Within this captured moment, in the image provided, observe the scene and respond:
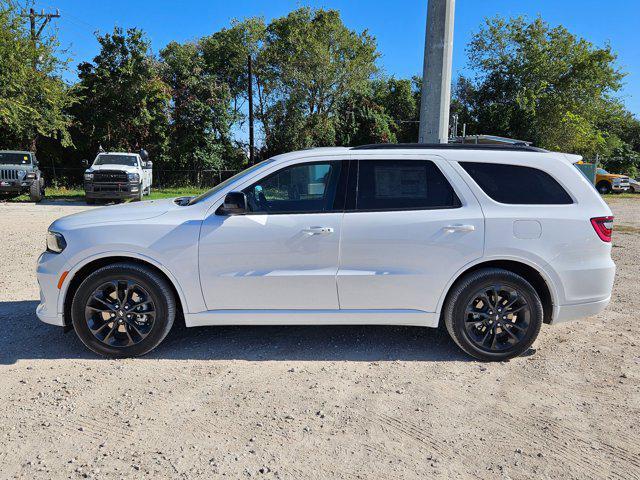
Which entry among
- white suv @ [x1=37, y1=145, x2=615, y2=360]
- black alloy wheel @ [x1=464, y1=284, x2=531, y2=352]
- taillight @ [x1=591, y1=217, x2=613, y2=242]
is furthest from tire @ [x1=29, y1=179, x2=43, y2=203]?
taillight @ [x1=591, y1=217, x2=613, y2=242]

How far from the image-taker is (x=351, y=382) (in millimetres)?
4023

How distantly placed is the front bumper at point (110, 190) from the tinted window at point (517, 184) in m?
17.6

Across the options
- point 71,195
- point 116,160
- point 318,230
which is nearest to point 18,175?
point 116,160

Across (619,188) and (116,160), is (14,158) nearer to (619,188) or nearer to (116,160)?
(116,160)

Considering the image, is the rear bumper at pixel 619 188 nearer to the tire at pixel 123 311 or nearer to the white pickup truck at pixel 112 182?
the white pickup truck at pixel 112 182

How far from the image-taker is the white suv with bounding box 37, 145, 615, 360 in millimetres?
4309

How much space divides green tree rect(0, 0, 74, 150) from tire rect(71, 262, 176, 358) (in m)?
19.4

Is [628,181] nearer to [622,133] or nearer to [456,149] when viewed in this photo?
[622,133]

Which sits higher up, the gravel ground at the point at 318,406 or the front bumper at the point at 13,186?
the front bumper at the point at 13,186

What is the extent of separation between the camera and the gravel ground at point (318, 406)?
9.69 ft

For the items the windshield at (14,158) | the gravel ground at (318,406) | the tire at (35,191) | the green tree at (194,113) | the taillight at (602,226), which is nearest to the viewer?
the gravel ground at (318,406)

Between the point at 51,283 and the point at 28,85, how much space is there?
21.2 m

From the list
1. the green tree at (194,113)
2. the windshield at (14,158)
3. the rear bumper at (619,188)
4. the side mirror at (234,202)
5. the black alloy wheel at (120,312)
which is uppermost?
the green tree at (194,113)

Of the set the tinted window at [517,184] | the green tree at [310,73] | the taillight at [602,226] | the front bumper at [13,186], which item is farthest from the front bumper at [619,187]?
the tinted window at [517,184]
